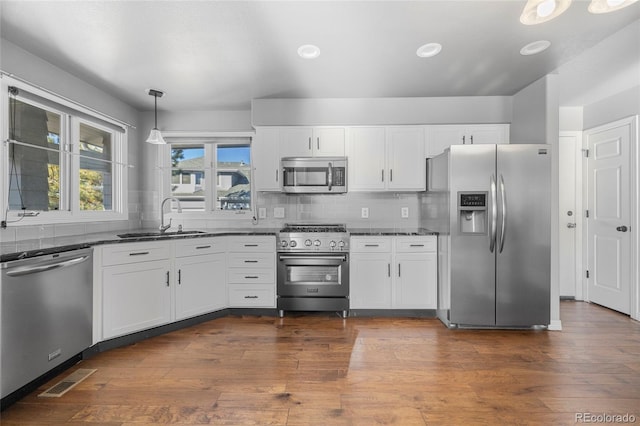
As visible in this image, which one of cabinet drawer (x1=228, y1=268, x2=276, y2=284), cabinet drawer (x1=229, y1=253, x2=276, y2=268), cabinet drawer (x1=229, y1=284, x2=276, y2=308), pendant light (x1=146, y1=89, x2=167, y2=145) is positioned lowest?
cabinet drawer (x1=229, y1=284, x2=276, y2=308)

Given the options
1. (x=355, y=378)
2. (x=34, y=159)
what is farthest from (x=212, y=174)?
(x=355, y=378)

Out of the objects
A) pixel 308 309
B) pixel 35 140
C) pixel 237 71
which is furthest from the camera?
pixel 308 309

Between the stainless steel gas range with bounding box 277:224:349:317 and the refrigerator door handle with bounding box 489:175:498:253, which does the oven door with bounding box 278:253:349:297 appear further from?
the refrigerator door handle with bounding box 489:175:498:253

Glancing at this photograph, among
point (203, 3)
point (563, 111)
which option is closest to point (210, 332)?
point (203, 3)

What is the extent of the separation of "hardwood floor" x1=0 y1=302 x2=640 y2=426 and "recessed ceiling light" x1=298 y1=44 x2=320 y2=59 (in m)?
2.45

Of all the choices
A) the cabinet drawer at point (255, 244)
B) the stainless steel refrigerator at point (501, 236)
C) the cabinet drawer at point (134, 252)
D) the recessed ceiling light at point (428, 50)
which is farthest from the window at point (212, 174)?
the stainless steel refrigerator at point (501, 236)

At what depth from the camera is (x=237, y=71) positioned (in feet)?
9.78

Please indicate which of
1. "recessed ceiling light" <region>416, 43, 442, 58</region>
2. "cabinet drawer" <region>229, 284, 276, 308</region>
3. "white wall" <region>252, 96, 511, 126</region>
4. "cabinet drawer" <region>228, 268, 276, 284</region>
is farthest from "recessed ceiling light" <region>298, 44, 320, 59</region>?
"cabinet drawer" <region>229, 284, 276, 308</region>

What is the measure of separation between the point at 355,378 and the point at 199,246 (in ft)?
6.43

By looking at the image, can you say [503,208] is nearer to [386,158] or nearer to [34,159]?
[386,158]

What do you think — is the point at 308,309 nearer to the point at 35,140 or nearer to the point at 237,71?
the point at 237,71

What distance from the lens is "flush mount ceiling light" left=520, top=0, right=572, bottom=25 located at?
173 centimetres

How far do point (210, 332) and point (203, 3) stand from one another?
2666 millimetres

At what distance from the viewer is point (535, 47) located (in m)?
2.64
